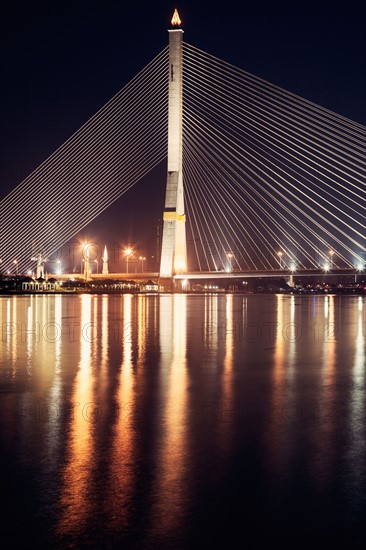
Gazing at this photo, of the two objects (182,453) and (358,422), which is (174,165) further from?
(182,453)

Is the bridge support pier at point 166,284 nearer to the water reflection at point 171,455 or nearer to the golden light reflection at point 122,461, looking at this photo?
the water reflection at point 171,455

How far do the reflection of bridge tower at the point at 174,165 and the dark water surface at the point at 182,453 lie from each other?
34.4 m

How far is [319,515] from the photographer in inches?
130

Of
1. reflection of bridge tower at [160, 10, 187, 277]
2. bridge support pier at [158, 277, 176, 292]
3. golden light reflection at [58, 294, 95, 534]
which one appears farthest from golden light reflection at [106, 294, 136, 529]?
bridge support pier at [158, 277, 176, 292]

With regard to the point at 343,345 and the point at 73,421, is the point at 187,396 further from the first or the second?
the point at 343,345

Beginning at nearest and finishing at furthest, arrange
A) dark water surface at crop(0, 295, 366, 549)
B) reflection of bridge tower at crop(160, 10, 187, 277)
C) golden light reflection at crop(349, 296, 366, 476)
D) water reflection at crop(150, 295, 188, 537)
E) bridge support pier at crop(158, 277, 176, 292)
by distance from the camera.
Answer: dark water surface at crop(0, 295, 366, 549)
water reflection at crop(150, 295, 188, 537)
golden light reflection at crop(349, 296, 366, 476)
reflection of bridge tower at crop(160, 10, 187, 277)
bridge support pier at crop(158, 277, 176, 292)

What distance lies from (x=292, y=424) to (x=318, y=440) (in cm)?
53

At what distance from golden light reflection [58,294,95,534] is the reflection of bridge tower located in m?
36.6

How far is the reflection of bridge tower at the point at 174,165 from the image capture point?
4153 cm

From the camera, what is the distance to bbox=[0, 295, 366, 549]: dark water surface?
3172 mm

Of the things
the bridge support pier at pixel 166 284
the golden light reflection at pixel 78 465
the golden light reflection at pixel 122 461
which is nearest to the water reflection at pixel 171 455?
the golden light reflection at pixel 122 461

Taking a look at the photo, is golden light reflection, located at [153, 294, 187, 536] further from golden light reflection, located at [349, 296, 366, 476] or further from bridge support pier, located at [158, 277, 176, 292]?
bridge support pier, located at [158, 277, 176, 292]

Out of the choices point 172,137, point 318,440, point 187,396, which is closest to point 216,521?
point 318,440

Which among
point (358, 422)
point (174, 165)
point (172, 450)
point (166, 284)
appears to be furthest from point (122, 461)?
point (166, 284)
